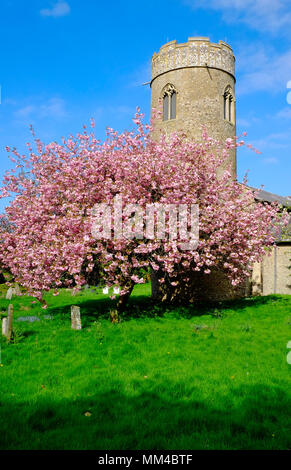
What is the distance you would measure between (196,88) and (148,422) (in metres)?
22.7

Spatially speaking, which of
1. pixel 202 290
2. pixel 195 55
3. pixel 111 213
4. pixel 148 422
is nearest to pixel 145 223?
pixel 111 213

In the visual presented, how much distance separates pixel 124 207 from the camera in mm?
12930

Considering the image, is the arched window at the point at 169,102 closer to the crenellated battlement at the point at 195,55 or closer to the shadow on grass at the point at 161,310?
the crenellated battlement at the point at 195,55

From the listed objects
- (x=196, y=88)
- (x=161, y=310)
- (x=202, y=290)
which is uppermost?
(x=196, y=88)

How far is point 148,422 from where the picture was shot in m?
5.56

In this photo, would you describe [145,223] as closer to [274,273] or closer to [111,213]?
[111,213]

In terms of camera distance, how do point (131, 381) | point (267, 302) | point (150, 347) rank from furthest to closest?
point (267, 302)
point (150, 347)
point (131, 381)

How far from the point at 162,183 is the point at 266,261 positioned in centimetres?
1442

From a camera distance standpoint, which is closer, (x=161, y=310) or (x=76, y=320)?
(x=76, y=320)

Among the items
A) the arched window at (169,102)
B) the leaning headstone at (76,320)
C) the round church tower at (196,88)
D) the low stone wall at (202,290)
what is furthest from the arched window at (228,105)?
the leaning headstone at (76,320)

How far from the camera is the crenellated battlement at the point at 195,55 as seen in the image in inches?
930

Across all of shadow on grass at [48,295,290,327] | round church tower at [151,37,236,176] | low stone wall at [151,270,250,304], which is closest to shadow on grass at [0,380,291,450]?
shadow on grass at [48,295,290,327]
